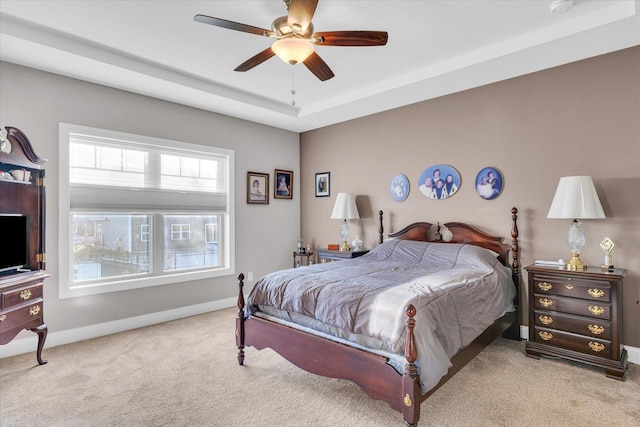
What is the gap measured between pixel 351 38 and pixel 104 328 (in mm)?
3719

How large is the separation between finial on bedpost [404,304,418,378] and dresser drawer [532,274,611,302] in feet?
5.90

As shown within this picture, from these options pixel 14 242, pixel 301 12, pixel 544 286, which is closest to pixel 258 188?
pixel 14 242

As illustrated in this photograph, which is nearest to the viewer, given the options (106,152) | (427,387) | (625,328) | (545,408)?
(427,387)

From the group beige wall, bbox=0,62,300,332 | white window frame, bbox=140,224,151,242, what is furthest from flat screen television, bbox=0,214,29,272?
white window frame, bbox=140,224,151,242

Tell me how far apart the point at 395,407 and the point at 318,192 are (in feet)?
12.8

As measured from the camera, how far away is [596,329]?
109 inches

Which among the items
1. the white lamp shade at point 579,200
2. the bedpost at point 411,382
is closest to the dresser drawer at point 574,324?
the white lamp shade at point 579,200

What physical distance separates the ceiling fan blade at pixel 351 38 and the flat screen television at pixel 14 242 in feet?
9.17

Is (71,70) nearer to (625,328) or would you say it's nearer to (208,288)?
(208,288)

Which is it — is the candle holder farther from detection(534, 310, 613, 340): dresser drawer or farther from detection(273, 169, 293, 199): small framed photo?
detection(273, 169, 293, 199): small framed photo

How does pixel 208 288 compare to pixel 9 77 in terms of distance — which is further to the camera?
pixel 208 288

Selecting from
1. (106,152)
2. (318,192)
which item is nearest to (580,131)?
(318,192)

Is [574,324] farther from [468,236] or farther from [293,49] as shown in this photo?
[293,49]

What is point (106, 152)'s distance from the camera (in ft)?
12.6
